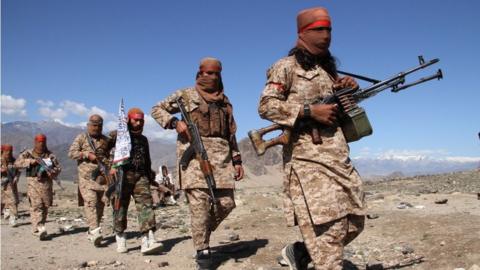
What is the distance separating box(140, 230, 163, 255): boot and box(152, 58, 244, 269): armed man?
1.31 m

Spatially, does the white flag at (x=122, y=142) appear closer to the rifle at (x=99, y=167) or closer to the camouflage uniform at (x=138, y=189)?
the camouflage uniform at (x=138, y=189)

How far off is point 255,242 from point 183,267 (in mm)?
1434

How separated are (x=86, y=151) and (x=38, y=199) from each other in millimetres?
1849

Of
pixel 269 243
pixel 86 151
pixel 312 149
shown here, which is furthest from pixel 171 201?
pixel 312 149

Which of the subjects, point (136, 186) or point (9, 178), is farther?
point (9, 178)

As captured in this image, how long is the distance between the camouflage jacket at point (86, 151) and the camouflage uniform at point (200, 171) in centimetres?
280

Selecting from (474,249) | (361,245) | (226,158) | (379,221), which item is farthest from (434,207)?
(226,158)

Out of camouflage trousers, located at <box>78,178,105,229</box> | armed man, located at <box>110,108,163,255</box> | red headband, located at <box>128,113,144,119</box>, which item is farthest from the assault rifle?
red headband, located at <box>128,113,144,119</box>

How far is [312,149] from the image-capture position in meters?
3.64

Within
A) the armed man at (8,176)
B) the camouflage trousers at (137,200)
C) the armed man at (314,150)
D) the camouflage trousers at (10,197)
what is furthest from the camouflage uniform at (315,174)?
the armed man at (8,176)

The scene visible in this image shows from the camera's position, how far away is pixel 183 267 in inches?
231

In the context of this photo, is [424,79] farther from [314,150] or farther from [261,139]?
[261,139]

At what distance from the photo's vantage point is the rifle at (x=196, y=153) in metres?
5.37

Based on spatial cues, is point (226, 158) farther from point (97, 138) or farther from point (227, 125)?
point (97, 138)
